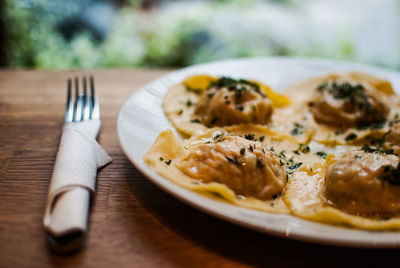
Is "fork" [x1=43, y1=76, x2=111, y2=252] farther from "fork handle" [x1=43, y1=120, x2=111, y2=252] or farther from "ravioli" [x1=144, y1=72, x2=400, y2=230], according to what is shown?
"ravioli" [x1=144, y1=72, x2=400, y2=230]

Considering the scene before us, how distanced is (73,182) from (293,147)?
5.88ft

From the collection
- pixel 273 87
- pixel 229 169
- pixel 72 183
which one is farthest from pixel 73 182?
pixel 273 87

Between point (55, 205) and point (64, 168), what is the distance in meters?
0.29

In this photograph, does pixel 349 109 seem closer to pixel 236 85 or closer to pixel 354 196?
pixel 236 85

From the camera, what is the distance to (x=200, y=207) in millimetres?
1976

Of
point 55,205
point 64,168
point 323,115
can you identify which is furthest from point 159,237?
point 323,115

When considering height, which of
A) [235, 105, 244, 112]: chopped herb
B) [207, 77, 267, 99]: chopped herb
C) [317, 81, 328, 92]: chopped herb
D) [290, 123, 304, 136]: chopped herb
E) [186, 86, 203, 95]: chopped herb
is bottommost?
[290, 123, 304, 136]: chopped herb

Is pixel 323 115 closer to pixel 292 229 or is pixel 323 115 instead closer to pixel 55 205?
pixel 292 229

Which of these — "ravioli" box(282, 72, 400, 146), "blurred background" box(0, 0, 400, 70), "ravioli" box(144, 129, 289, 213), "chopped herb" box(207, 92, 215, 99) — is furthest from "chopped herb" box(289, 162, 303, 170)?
"blurred background" box(0, 0, 400, 70)

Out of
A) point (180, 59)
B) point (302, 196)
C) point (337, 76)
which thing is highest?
point (337, 76)

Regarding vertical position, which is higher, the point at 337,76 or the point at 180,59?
the point at 337,76

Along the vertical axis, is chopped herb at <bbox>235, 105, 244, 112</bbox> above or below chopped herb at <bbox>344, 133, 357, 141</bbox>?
above

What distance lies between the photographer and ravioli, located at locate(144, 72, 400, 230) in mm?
2191

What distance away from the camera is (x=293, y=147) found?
3043 millimetres
